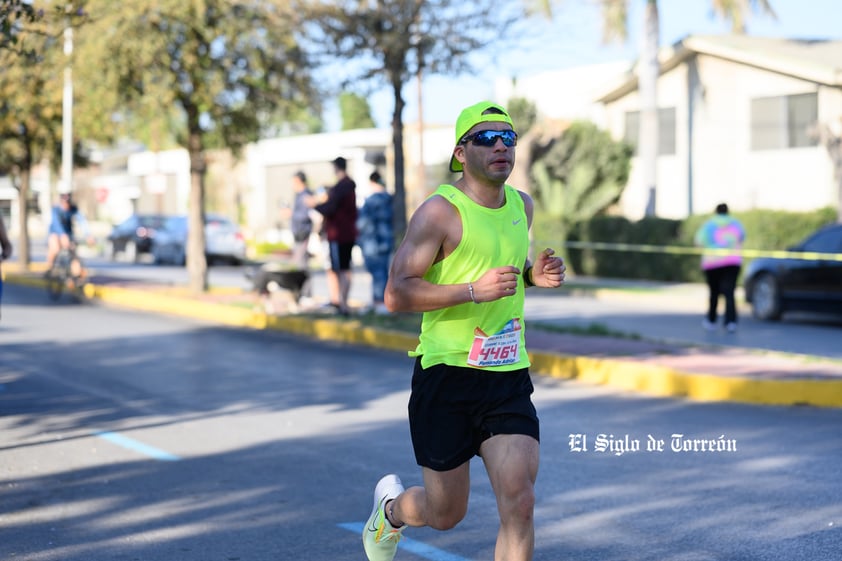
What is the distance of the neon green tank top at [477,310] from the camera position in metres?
4.71

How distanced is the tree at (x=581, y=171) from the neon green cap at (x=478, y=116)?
2918 centimetres

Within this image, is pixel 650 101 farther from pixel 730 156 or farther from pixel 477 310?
pixel 477 310

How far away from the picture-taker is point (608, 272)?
2897 centimetres

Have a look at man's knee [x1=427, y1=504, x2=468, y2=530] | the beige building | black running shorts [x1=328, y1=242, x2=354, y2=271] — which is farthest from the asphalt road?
the beige building

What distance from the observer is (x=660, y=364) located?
11.6m

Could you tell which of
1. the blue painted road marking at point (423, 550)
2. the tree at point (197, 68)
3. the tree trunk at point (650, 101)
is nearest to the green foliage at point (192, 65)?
the tree at point (197, 68)

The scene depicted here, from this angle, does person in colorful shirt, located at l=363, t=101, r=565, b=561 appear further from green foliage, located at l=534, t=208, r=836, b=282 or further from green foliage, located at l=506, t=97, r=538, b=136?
green foliage, located at l=506, t=97, r=538, b=136

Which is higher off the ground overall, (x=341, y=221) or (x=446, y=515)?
(x=341, y=221)

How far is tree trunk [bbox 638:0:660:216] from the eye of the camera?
30.5m

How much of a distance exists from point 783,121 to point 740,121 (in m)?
1.37

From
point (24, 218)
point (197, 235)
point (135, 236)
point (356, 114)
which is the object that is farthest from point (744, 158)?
point (356, 114)

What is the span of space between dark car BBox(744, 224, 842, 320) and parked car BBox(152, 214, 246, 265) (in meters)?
19.2

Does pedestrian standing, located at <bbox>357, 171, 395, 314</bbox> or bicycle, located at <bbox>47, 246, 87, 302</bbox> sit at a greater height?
pedestrian standing, located at <bbox>357, 171, 395, 314</bbox>

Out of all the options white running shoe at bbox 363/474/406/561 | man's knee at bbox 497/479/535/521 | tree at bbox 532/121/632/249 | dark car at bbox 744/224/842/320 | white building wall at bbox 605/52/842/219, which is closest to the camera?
man's knee at bbox 497/479/535/521
